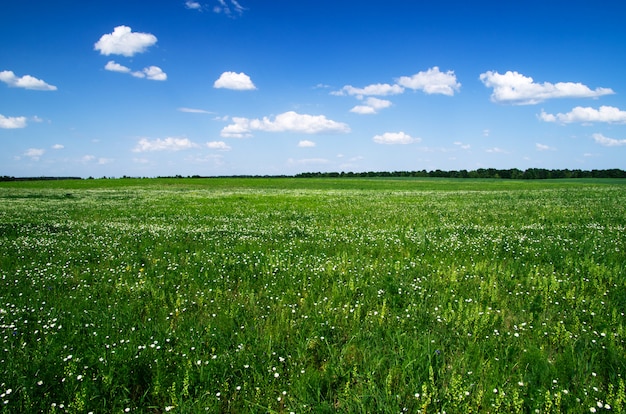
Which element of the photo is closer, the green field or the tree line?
the green field

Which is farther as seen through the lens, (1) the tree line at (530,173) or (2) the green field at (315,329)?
(1) the tree line at (530,173)

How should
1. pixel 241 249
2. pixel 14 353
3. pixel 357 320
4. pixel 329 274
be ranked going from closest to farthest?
1. pixel 14 353
2. pixel 357 320
3. pixel 329 274
4. pixel 241 249

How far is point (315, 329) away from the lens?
17.9ft

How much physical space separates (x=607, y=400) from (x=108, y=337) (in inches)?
254

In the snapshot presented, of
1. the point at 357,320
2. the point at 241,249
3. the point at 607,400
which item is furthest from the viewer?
the point at 241,249

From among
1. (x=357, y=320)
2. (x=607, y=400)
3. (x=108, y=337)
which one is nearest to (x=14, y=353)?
(x=108, y=337)

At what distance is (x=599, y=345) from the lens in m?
4.86

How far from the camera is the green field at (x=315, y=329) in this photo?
396cm

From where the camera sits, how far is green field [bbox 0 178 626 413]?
13.0 feet

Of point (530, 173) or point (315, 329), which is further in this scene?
point (530, 173)

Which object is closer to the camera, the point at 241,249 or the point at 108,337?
the point at 108,337

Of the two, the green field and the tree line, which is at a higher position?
the tree line

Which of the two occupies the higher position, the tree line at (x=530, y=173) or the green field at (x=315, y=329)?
the tree line at (x=530, y=173)

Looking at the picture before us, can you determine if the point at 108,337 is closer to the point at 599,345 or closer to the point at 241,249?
the point at 241,249
